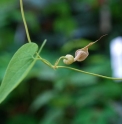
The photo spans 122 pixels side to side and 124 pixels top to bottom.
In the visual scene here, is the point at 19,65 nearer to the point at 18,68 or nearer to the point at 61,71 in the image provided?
the point at 18,68

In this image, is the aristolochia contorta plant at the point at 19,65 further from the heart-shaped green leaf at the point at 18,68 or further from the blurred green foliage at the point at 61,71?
the blurred green foliage at the point at 61,71

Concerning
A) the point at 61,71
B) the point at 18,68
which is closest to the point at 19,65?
the point at 18,68

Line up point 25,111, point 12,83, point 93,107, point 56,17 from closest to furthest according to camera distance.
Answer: point 12,83 → point 93,107 → point 25,111 → point 56,17

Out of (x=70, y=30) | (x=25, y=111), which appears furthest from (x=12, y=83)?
(x=70, y=30)

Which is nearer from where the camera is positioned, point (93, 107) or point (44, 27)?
point (93, 107)

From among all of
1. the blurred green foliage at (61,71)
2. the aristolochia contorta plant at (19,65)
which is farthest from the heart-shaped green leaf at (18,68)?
the blurred green foliage at (61,71)

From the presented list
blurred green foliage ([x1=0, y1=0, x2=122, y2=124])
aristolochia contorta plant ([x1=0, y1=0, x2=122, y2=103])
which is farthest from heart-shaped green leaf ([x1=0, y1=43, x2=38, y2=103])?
blurred green foliage ([x1=0, y1=0, x2=122, y2=124])

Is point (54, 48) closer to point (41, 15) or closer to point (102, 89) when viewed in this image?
point (41, 15)

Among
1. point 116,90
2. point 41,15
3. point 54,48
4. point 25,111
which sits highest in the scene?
point 41,15
